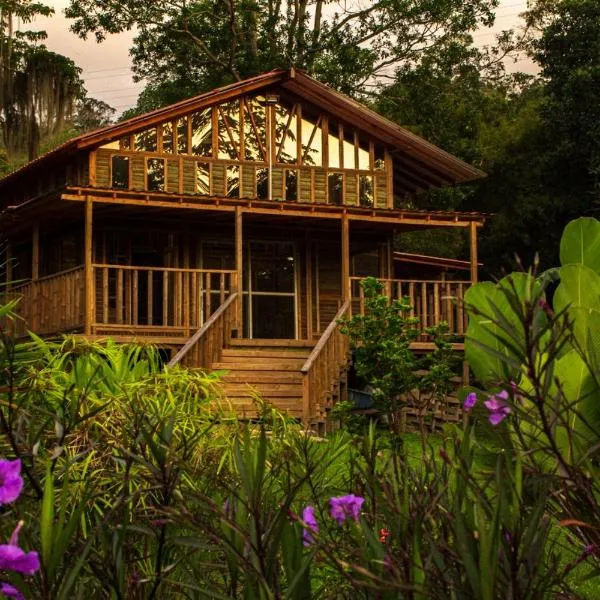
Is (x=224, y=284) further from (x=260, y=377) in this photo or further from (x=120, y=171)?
(x=260, y=377)

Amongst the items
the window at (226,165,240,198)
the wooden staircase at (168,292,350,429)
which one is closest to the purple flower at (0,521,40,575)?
the wooden staircase at (168,292,350,429)

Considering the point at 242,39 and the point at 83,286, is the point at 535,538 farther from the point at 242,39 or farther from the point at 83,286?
the point at 242,39

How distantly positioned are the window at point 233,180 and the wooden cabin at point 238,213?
3 centimetres

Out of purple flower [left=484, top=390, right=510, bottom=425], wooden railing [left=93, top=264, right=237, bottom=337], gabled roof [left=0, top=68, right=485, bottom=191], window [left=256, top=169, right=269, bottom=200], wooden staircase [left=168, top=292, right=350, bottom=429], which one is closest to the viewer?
purple flower [left=484, top=390, right=510, bottom=425]

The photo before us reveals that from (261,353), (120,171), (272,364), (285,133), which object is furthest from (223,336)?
(285,133)

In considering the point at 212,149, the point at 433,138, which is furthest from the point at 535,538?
the point at 433,138

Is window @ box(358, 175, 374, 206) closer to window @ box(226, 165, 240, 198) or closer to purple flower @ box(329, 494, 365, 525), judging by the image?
window @ box(226, 165, 240, 198)

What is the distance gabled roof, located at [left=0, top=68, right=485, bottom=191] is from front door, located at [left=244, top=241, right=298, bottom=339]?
121 inches

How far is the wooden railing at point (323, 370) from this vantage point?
50.5 feet

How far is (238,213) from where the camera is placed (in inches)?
754

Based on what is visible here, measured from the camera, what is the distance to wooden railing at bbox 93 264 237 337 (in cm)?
1795

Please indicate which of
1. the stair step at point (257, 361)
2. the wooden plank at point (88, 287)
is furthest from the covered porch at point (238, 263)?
the stair step at point (257, 361)

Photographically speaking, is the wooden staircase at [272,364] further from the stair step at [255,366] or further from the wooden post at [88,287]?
the wooden post at [88,287]

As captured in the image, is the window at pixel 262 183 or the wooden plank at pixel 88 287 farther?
the window at pixel 262 183
